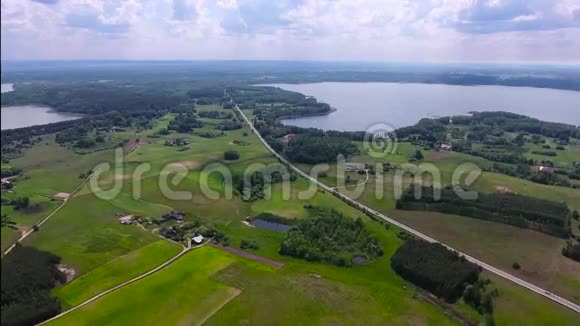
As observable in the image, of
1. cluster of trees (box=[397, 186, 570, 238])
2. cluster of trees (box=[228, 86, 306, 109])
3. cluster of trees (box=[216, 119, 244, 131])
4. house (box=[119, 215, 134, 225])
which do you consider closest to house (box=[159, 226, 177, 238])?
house (box=[119, 215, 134, 225])

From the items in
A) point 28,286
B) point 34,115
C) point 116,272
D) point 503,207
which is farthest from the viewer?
point 34,115

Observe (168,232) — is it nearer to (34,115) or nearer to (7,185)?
(7,185)

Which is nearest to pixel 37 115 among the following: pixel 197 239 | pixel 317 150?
pixel 317 150

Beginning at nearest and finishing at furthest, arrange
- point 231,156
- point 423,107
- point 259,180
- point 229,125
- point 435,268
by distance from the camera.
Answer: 1. point 435,268
2. point 259,180
3. point 231,156
4. point 229,125
5. point 423,107

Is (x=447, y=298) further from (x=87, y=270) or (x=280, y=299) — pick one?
(x=87, y=270)

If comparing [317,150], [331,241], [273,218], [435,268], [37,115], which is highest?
[317,150]

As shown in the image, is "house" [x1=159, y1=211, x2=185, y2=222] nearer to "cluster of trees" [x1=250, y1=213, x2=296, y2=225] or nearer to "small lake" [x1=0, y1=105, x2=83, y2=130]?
"cluster of trees" [x1=250, y1=213, x2=296, y2=225]

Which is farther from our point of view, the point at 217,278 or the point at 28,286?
the point at 217,278

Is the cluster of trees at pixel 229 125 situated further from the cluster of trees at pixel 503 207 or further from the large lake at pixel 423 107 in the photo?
the cluster of trees at pixel 503 207
